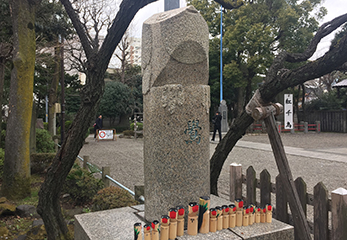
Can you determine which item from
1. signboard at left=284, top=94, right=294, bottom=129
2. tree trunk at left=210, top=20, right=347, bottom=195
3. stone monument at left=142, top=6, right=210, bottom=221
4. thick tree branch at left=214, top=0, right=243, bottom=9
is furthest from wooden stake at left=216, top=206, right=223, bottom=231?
thick tree branch at left=214, top=0, right=243, bottom=9

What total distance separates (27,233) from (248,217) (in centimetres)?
312

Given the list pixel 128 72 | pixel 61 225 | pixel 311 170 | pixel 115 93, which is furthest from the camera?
pixel 128 72

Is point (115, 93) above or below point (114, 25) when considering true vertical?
above

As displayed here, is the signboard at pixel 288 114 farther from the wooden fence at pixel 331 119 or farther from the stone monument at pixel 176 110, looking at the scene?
the wooden fence at pixel 331 119

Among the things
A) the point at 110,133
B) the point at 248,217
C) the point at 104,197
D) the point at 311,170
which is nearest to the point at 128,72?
the point at 110,133

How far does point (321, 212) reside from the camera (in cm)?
272

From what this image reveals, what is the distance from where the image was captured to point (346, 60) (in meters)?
2.55

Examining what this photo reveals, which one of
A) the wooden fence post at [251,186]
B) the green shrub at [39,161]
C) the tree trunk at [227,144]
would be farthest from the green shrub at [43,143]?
the wooden fence post at [251,186]

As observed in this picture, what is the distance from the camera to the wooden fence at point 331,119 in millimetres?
22094

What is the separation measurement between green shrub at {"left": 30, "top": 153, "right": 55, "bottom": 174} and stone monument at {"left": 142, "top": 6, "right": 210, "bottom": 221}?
5.89 m

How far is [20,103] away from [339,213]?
5.37m

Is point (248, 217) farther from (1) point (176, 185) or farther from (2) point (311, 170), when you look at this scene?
(2) point (311, 170)

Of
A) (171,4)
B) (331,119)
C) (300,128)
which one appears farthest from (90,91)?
(331,119)

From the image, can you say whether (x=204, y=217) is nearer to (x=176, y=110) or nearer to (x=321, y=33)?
(x=176, y=110)
